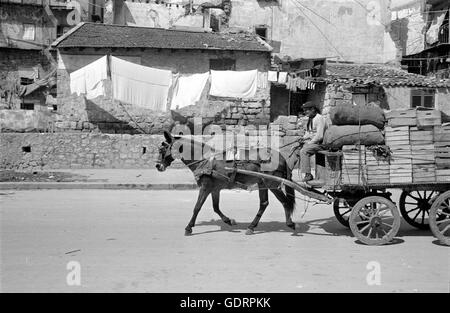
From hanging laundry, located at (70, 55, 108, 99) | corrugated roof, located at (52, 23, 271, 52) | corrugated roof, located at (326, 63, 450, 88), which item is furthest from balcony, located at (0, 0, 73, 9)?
corrugated roof, located at (326, 63, 450, 88)

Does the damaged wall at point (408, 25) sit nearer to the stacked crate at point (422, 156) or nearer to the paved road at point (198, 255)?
the paved road at point (198, 255)

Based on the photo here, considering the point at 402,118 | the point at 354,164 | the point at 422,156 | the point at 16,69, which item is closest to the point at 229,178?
the point at 354,164

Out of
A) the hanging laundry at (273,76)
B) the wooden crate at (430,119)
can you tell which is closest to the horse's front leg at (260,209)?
the wooden crate at (430,119)

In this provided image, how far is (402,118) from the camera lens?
667 centimetres

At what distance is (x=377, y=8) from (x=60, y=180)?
86.4ft

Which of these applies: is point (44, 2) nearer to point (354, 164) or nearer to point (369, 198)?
point (354, 164)

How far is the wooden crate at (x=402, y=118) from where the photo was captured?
664 centimetres

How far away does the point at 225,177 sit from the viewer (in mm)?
7613

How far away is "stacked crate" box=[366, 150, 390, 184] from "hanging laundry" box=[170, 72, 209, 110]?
1354cm

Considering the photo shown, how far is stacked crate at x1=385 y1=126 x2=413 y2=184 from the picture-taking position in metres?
6.63

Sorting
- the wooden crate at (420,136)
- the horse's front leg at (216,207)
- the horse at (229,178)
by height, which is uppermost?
the wooden crate at (420,136)

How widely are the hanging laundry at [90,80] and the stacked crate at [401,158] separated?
14663 millimetres

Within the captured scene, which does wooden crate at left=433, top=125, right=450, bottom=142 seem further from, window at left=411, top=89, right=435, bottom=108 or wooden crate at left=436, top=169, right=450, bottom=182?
window at left=411, top=89, right=435, bottom=108
